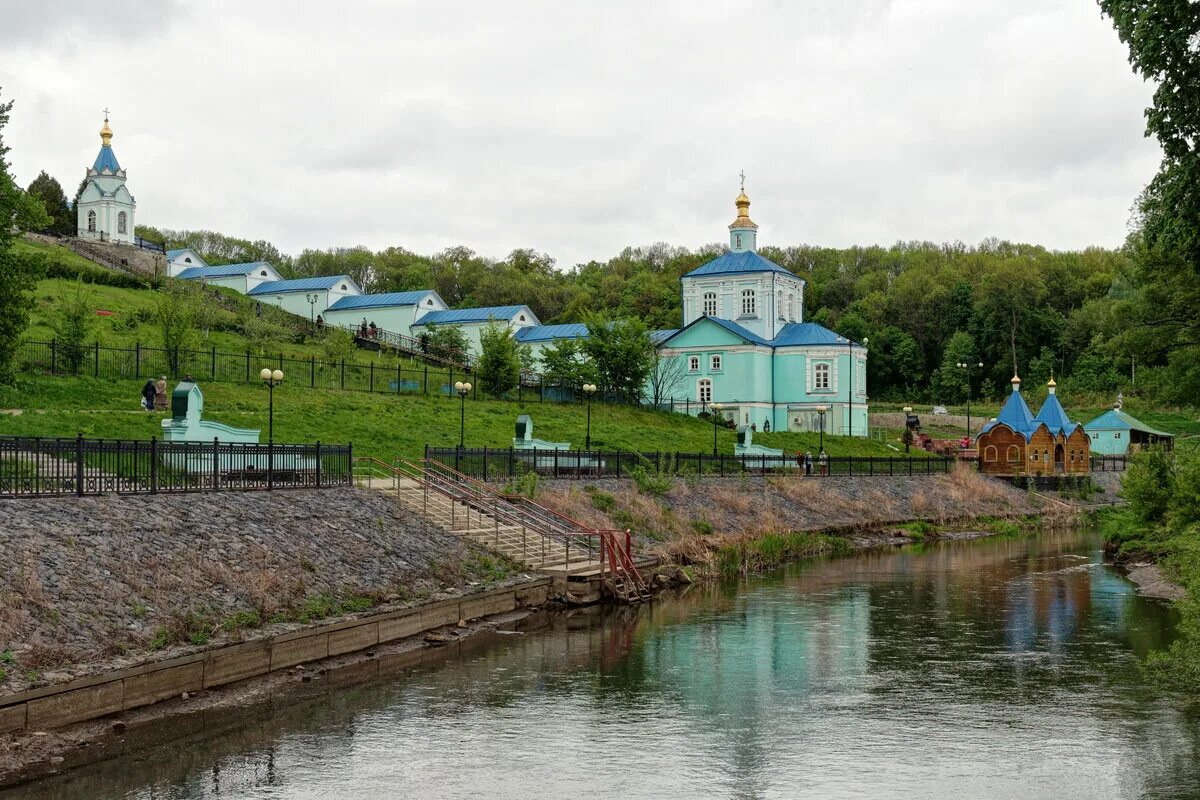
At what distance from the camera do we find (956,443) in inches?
3063

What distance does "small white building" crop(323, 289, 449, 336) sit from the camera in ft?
293

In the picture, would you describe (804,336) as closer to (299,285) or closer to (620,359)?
(620,359)

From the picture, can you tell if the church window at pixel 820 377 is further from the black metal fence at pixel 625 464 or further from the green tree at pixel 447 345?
the green tree at pixel 447 345

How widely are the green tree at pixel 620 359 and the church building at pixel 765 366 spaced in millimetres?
3984

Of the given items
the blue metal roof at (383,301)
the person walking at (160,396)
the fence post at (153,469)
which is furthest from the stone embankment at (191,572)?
the blue metal roof at (383,301)

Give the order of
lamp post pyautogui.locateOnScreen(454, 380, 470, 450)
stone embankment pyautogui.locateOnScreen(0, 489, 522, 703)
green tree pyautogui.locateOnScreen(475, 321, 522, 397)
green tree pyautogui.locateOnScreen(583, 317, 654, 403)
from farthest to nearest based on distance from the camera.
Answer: green tree pyautogui.locateOnScreen(583, 317, 654, 403) → green tree pyautogui.locateOnScreen(475, 321, 522, 397) → lamp post pyautogui.locateOnScreen(454, 380, 470, 450) → stone embankment pyautogui.locateOnScreen(0, 489, 522, 703)

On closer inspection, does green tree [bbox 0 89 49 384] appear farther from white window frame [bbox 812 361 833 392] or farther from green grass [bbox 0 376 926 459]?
white window frame [bbox 812 361 833 392]

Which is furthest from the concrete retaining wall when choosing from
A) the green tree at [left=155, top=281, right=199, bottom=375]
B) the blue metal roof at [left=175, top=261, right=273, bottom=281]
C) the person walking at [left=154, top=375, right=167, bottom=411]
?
the blue metal roof at [left=175, top=261, right=273, bottom=281]

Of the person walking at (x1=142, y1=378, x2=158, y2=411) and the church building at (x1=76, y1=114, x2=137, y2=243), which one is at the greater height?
the church building at (x1=76, y1=114, x2=137, y2=243)

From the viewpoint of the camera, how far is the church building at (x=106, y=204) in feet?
294

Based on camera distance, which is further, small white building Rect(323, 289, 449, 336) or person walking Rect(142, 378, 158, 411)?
small white building Rect(323, 289, 449, 336)

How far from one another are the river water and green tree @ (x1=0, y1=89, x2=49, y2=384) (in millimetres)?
19777

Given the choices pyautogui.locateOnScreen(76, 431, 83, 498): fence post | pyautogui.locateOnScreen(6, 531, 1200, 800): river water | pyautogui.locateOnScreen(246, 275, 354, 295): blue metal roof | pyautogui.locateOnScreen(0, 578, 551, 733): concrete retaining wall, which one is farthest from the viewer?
pyautogui.locateOnScreen(246, 275, 354, 295): blue metal roof

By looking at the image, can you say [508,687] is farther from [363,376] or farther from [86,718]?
[363,376]
